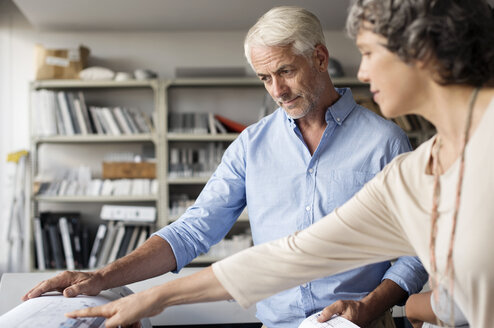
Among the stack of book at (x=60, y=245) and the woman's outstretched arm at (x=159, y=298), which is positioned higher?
the woman's outstretched arm at (x=159, y=298)

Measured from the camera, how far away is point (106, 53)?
4.49m

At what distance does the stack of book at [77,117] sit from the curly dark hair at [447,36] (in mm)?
3595

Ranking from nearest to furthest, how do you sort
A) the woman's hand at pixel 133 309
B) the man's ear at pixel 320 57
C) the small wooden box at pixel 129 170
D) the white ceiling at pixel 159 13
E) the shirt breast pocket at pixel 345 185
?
the woman's hand at pixel 133 309 → the shirt breast pocket at pixel 345 185 → the man's ear at pixel 320 57 → the white ceiling at pixel 159 13 → the small wooden box at pixel 129 170

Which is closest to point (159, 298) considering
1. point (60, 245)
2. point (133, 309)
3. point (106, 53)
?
point (133, 309)

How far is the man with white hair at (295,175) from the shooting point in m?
1.37

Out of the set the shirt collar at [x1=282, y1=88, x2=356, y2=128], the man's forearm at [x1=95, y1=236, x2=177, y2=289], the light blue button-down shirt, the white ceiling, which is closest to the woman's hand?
the man's forearm at [x1=95, y1=236, x2=177, y2=289]

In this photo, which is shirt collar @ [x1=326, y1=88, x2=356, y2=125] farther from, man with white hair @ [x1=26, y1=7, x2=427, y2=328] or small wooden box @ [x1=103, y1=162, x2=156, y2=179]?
small wooden box @ [x1=103, y1=162, x2=156, y2=179]

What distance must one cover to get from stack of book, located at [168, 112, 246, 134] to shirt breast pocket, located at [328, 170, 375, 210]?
2841 millimetres

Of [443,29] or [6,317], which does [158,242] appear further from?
[443,29]

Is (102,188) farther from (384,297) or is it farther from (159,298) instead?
(159,298)

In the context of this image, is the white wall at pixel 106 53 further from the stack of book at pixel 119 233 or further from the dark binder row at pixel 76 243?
the stack of book at pixel 119 233

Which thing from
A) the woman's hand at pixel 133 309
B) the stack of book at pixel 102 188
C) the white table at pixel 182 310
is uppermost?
the woman's hand at pixel 133 309

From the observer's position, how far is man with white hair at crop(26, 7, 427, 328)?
1.37 metres

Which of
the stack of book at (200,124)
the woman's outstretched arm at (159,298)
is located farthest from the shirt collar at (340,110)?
the stack of book at (200,124)
